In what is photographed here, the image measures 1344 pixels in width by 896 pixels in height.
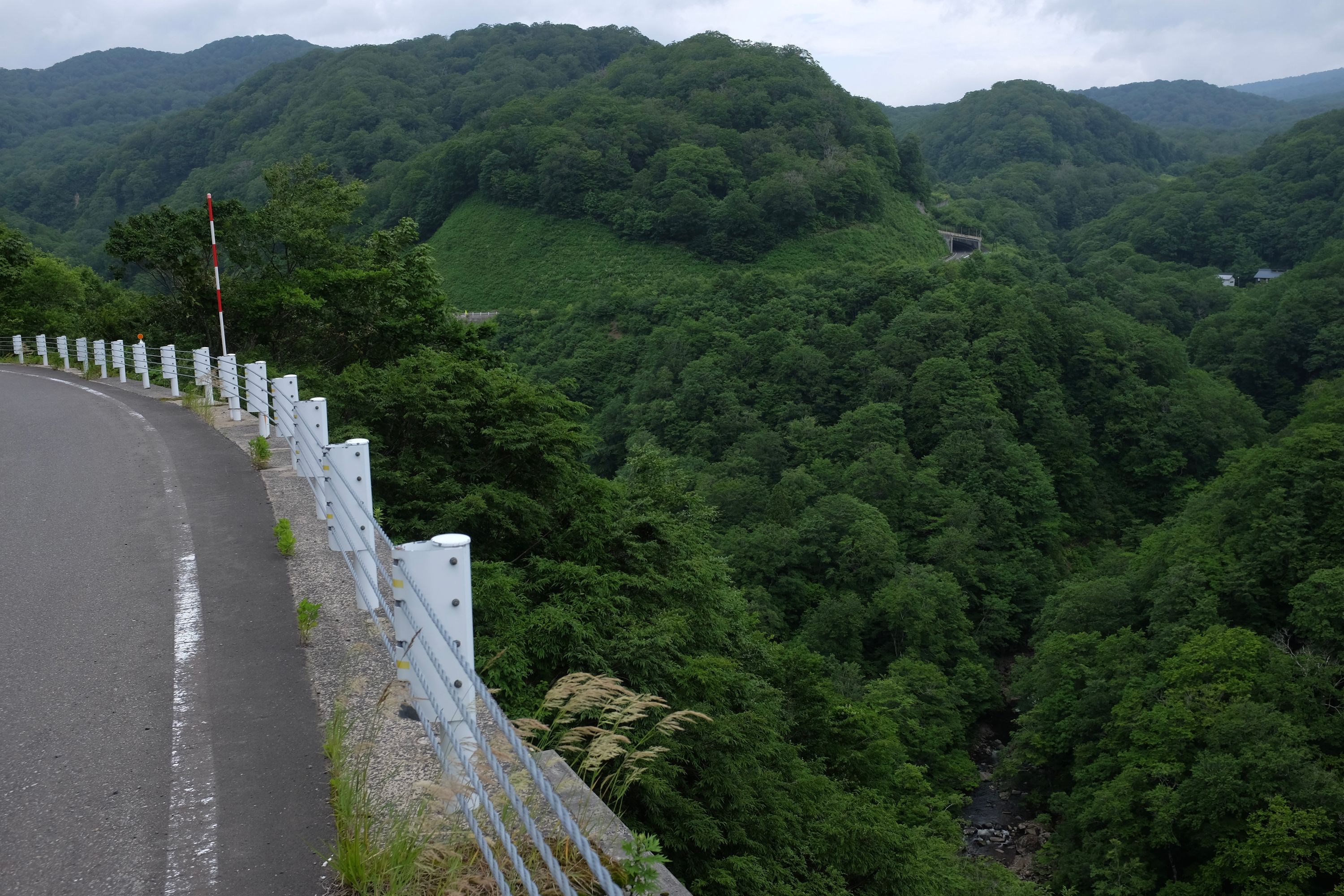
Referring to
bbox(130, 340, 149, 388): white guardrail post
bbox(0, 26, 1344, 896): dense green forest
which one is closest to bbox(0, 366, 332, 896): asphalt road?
bbox(0, 26, 1344, 896): dense green forest

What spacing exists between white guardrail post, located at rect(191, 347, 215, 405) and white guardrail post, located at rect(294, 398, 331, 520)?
Answer: 654 centimetres

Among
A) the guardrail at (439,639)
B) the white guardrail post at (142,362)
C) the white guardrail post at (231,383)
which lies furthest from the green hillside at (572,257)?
the guardrail at (439,639)

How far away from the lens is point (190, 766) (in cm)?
419

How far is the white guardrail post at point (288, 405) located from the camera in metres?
8.76

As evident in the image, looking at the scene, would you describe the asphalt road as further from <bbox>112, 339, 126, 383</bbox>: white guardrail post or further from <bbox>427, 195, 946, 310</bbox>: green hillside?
<bbox>427, 195, 946, 310</bbox>: green hillside

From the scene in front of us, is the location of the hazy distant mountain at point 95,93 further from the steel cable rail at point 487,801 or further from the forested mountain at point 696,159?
the steel cable rail at point 487,801

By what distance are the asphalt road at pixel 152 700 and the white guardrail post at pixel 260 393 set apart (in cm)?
172

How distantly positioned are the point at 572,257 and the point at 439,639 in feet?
226

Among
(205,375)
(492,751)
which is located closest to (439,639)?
(492,751)

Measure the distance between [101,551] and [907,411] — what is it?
143ft

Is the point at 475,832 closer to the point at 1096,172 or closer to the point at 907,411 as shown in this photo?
the point at 907,411

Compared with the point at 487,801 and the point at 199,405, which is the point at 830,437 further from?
→ the point at 487,801

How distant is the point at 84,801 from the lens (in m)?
3.93

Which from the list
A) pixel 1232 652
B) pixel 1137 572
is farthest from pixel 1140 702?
pixel 1137 572
